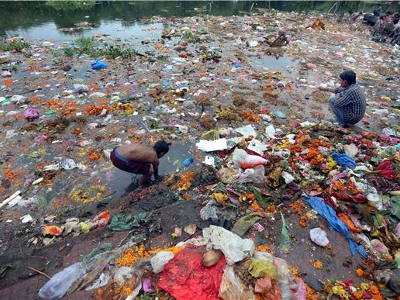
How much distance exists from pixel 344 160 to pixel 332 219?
3.64 feet

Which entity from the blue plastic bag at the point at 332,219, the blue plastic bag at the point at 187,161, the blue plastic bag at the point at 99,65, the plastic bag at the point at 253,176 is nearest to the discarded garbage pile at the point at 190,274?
the blue plastic bag at the point at 332,219

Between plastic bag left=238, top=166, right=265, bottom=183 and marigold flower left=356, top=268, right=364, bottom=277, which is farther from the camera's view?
plastic bag left=238, top=166, right=265, bottom=183

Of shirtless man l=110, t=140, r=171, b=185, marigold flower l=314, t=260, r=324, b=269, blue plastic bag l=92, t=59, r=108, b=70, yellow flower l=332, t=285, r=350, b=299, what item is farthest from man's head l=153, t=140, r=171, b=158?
blue plastic bag l=92, t=59, r=108, b=70

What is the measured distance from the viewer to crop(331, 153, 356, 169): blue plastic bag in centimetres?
363

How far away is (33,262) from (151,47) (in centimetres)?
754

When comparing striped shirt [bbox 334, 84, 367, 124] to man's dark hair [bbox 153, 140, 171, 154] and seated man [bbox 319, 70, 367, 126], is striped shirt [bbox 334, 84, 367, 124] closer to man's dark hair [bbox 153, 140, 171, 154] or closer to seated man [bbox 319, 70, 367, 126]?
seated man [bbox 319, 70, 367, 126]

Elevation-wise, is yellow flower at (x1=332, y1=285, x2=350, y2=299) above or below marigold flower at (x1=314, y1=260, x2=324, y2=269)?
above

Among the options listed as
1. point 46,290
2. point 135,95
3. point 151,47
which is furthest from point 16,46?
point 46,290

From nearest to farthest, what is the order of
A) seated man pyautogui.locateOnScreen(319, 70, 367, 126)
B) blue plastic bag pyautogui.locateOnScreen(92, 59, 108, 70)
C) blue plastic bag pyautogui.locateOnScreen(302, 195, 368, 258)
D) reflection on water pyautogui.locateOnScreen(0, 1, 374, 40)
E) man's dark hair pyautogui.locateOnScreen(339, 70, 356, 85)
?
blue plastic bag pyautogui.locateOnScreen(302, 195, 368, 258) → man's dark hair pyautogui.locateOnScreen(339, 70, 356, 85) → seated man pyautogui.locateOnScreen(319, 70, 367, 126) → blue plastic bag pyautogui.locateOnScreen(92, 59, 108, 70) → reflection on water pyautogui.locateOnScreen(0, 1, 374, 40)

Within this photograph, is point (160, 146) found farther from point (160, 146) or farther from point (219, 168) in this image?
point (219, 168)

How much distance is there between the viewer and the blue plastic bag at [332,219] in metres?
2.69

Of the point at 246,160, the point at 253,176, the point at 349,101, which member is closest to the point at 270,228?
the point at 253,176

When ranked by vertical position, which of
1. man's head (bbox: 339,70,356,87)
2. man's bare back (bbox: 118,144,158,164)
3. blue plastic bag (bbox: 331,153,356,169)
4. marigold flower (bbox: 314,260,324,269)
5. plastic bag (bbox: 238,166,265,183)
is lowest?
marigold flower (bbox: 314,260,324,269)

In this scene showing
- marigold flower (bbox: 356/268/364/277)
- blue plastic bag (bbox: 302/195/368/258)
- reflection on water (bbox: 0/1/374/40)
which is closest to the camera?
marigold flower (bbox: 356/268/364/277)
